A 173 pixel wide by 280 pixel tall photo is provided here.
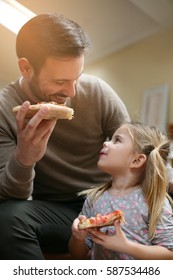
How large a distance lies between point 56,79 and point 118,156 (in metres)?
0.23

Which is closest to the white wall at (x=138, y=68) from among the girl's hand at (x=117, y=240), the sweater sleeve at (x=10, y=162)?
the sweater sleeve at (x=10, y=162)

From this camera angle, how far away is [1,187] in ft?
2.46

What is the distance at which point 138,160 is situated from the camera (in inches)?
30.0

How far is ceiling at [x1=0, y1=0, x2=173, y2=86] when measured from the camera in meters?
0.94

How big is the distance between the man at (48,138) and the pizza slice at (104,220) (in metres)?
0.12

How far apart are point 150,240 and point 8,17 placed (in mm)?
647

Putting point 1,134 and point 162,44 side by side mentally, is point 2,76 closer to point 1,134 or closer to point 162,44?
point 1,134

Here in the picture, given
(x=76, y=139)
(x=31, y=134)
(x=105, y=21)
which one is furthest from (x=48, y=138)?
(x=105, y=21)

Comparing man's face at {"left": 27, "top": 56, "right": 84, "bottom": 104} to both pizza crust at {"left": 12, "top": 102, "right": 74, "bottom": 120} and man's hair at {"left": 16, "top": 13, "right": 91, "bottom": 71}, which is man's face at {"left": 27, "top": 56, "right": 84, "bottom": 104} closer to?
man's hair at {"left": 16, "top": 13, "right": 91, "bottom": 71}

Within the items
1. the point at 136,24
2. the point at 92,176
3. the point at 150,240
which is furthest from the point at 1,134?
the point at 136,24

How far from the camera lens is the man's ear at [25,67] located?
0.86 meters

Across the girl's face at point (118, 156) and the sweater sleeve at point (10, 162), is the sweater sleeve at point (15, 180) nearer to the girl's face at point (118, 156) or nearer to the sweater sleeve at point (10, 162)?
the sweater sleeve at point (10, 162)

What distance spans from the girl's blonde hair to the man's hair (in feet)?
0.71

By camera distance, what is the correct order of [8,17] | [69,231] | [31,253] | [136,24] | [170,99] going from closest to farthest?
[31,253], [69,231], [8,17], [136,24], [170,99]
